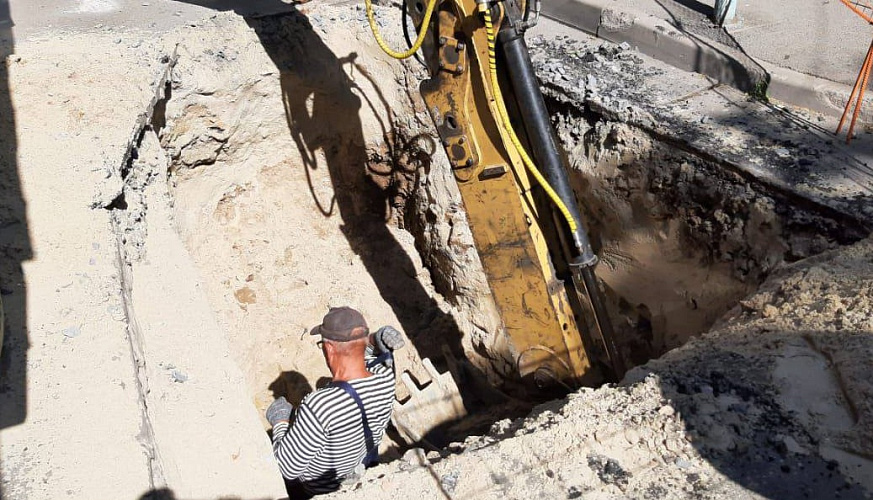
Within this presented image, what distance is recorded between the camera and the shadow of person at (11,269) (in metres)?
3.10

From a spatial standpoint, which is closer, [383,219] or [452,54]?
[452,54]

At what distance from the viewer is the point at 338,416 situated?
3.69 metres

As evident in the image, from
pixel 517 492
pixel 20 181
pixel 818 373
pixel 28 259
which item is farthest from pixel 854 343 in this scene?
pixel 20 181

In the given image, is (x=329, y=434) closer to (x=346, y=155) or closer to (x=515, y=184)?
(x=515, y=184)

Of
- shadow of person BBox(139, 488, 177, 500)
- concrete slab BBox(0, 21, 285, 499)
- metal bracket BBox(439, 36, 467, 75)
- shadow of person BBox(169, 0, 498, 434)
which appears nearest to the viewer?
shadow of person BBox(139, 488, 177, 500)

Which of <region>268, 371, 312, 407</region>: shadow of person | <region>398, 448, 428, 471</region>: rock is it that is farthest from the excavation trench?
<region>398, 448, 428, 471</region>: rock

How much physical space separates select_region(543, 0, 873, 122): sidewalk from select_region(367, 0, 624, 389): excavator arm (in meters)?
2.70

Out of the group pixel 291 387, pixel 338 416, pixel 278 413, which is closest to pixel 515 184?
pixel 338 416

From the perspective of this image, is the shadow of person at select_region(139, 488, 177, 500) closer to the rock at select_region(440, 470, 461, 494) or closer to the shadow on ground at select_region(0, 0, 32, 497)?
the shadow on ground at select_region(0, 0, 32, 497)

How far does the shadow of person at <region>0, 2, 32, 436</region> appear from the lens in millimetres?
3098

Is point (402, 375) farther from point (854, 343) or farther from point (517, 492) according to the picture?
point (854, 343)

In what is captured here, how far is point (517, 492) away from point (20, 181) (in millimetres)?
3196

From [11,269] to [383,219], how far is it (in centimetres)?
364

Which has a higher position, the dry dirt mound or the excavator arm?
the excavator arm
